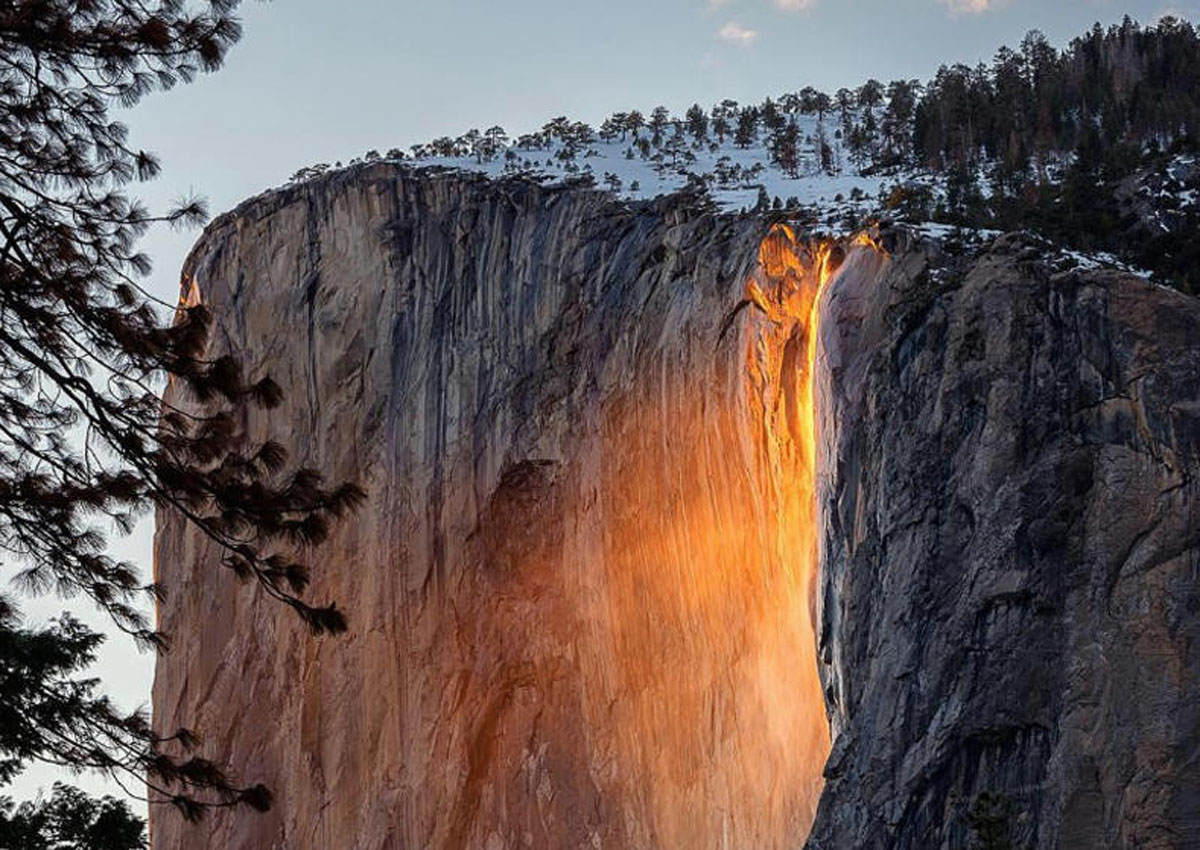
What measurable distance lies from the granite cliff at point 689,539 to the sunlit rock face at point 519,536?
0.28 ft

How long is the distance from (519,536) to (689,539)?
5703mm

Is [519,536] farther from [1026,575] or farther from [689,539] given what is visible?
[1026,575]

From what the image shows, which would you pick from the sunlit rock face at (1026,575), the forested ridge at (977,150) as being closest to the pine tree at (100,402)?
the sunlit rock face at (1026,575)

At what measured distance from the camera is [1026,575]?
19000 mm

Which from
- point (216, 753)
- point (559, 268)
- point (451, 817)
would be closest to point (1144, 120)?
point (559, 268)

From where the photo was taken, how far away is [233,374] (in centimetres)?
1103

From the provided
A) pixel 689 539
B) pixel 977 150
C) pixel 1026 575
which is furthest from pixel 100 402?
pixel 977 150

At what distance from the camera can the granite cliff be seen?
61.0 feet

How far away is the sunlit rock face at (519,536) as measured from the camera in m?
28.6

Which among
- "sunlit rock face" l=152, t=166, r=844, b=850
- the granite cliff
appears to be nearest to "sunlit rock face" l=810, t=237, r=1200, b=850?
the granite cliff

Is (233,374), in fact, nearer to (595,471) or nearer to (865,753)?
(865,753)

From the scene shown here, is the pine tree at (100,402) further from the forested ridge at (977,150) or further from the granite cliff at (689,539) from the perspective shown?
the forested ridge at (977,150)

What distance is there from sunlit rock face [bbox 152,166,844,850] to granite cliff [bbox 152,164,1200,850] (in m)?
0.09

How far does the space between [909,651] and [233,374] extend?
422 inches
